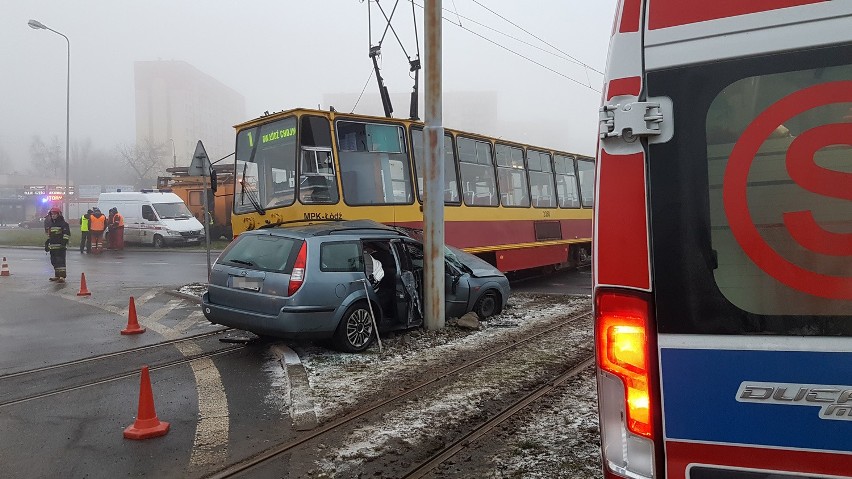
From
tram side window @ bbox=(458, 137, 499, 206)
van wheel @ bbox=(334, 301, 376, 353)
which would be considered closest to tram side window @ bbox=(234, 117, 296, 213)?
van wheel @ bbox=(334, 301, 376, 353)

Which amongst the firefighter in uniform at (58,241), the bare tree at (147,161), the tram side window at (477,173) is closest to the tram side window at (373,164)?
the tram side window at (477,173)

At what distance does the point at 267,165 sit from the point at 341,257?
4.37 meters

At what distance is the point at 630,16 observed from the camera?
202cm

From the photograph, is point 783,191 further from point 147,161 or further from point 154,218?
point 147,161

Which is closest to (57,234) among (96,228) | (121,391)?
(96,228)

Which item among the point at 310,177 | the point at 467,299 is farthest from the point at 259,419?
the point at 310,177

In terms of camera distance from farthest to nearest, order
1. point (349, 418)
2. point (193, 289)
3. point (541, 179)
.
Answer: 1. point (541, 179)
2. point (193, 289)
3. point (349, 418)

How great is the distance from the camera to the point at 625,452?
2.10 metres

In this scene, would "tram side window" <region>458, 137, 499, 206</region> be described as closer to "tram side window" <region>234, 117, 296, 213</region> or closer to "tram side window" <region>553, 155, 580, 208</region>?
"tram side window" <region>553, 155, 580, 208</region>

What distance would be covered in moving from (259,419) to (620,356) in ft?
13.0

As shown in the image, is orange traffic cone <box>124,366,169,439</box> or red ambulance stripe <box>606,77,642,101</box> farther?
orange traffic cone <box>124,366,169,439</box>

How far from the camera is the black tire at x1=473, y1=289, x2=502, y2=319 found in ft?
33.5

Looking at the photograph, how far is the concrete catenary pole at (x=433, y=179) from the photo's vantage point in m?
8.96

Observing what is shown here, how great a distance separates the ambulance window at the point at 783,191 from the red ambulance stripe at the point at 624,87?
224 mm
